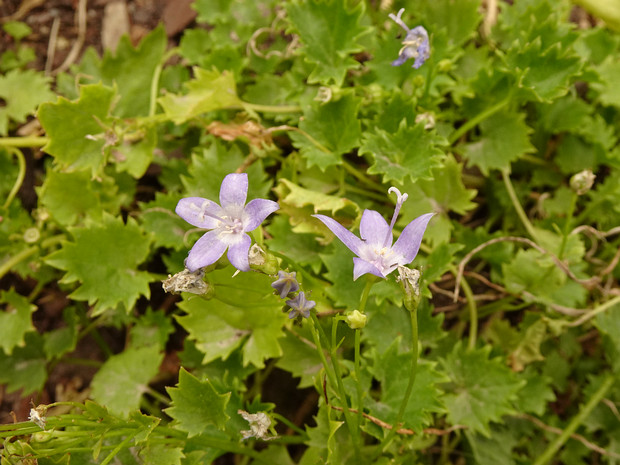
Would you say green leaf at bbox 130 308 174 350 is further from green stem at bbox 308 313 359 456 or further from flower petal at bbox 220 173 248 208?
flower petal at bbox 220 173 248 208

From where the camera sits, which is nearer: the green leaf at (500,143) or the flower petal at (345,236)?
the flower petal at (345,236)

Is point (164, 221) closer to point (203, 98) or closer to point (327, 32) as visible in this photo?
point (203, 98)

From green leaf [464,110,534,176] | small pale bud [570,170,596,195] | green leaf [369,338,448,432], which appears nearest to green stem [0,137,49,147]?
green leaf [369,338,448,432]

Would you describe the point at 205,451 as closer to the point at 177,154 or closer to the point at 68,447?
the point at 68,447

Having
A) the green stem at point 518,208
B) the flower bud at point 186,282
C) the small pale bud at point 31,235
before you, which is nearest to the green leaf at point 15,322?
the small pale bud at point 31,235

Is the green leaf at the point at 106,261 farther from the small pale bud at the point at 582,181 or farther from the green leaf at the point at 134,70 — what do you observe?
the small pale bud at the point at 582,181

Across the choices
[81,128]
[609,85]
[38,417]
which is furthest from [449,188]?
[38,417]
